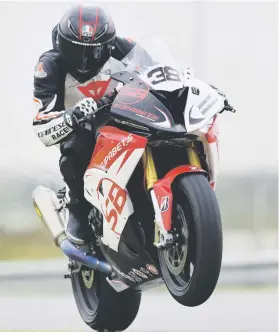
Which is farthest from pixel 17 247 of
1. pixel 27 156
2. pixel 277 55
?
pixel 277 55

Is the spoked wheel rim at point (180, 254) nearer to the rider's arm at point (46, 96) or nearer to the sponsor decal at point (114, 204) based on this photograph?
the sponsor decal at point (114, 204)

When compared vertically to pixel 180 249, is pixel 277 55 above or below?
below

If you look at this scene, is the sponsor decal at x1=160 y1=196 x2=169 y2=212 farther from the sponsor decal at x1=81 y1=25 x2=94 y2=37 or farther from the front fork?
the sponsor decal at x1=81 y1=25 x2=94 y2=37

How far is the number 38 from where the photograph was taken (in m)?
5.64

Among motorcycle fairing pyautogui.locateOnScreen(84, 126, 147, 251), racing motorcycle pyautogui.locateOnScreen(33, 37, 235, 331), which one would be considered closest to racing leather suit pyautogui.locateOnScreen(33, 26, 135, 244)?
racing motorcycle pyautogui.locateOnScreen(33, 37, 235, 331)

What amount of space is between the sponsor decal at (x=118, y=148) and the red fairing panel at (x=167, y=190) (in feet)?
0.98

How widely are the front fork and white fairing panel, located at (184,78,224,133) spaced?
21cm

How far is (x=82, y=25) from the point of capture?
19.3ft

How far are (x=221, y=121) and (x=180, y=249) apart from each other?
6.17 m

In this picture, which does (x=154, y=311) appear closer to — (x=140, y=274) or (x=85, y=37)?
(x=140, y=274)

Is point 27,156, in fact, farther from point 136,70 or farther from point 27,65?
point 136,70

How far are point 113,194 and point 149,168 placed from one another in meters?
0.29

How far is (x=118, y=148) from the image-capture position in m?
5.67

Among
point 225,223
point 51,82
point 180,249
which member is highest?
point 51,82
